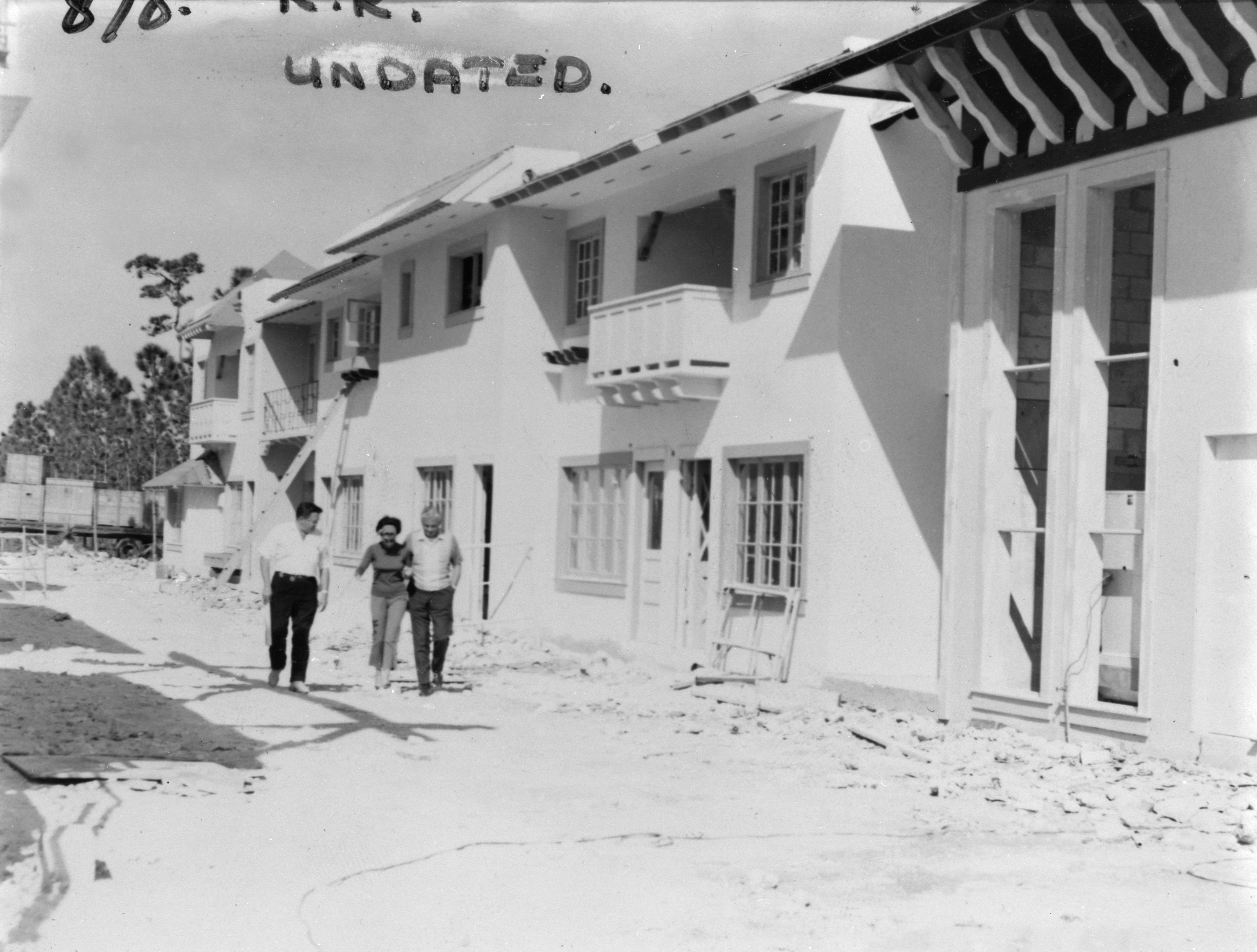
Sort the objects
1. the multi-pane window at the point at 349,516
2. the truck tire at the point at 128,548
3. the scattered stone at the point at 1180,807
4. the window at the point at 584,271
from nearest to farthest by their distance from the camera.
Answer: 1. the scattered stone at the point at 1180,807
2. the window at the point at 584,271
3. the multi-pane window at the point at 349,516
4. the truck tire at the point at 128,548

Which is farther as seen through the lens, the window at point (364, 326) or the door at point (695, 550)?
the window at point (364, 326)

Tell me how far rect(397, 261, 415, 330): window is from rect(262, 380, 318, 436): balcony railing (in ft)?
22.2

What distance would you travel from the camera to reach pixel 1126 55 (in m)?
11.5

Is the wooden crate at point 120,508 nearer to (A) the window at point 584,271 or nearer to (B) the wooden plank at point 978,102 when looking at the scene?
(A) the window at point 584,271

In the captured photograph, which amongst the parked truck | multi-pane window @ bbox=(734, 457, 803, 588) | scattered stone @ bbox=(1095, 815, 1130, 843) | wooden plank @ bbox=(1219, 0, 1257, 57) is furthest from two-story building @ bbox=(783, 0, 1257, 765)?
the parked truck

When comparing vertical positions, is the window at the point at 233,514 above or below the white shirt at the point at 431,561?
above

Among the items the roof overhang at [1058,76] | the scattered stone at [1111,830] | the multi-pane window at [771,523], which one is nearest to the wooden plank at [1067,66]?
the roof overhang at [1058,76]

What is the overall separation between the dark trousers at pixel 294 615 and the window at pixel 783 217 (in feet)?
20.1

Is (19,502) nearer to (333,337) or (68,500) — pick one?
(68,500)

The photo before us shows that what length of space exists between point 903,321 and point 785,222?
1824 millimetres

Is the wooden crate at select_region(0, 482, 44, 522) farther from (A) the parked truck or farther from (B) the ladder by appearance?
(B) the ladder

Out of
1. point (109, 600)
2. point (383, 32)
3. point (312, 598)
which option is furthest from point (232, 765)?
point (109, 600)

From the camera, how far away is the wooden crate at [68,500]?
48156mm

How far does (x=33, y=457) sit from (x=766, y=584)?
100 feet
